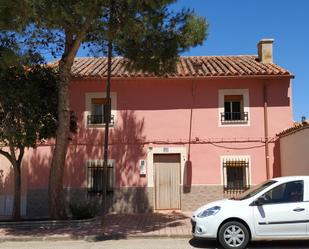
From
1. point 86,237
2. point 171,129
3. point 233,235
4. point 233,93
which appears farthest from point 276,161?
point 86,237

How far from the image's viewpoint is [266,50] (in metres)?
19.1

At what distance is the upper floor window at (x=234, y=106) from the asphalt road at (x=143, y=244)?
696 cm

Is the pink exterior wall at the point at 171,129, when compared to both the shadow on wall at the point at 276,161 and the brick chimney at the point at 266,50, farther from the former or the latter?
the brick chimney at the point at 266,50

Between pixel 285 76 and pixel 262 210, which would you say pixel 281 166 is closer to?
pixel 285 76

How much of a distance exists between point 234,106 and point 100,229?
7.50 meters

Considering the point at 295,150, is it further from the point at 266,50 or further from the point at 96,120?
the point at 96,120

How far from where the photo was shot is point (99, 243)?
11016 mm

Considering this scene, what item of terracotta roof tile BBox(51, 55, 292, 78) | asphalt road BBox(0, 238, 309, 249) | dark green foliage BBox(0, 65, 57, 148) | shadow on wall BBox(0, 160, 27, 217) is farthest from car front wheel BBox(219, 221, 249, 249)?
shadow on wall BBox(0, 160, 27, 217)

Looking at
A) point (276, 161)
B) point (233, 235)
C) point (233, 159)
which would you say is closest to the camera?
point (233, 235)

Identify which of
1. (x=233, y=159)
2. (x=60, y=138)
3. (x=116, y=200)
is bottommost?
(x=116, y=200)

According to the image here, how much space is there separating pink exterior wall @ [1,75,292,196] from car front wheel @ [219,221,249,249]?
7067mm

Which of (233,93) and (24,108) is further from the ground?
(233,93)

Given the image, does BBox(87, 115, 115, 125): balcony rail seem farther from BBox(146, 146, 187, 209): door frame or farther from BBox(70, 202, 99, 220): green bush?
BBox(70, 202, 99, 220): green bush

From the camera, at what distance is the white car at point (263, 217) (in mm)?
9578
